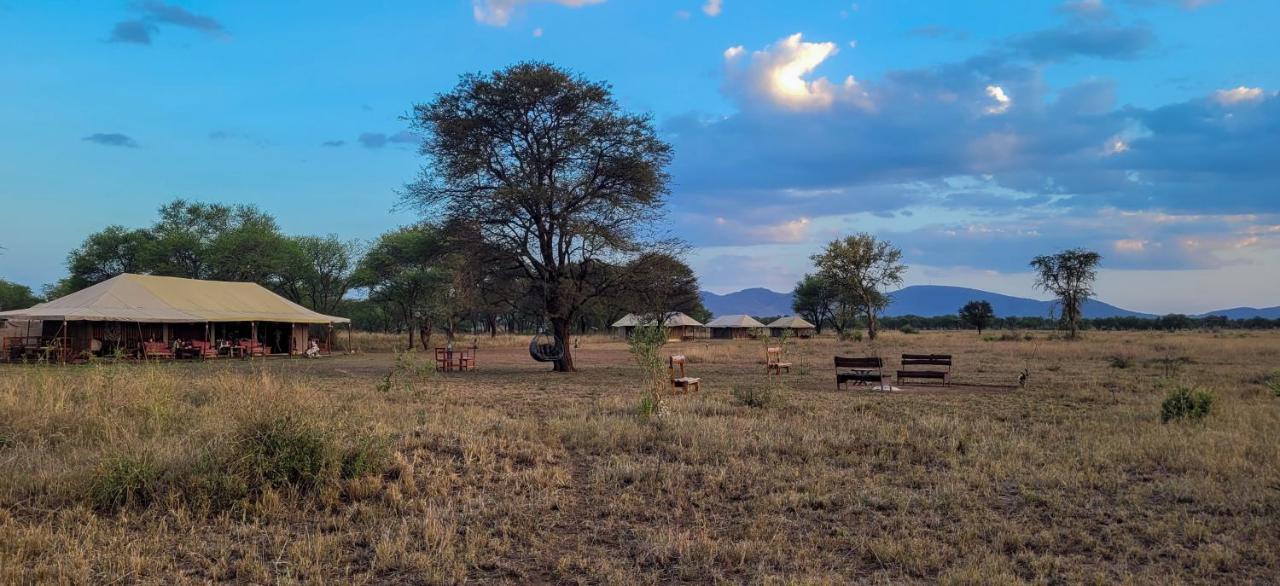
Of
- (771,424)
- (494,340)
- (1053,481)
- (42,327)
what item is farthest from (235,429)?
(494,340)

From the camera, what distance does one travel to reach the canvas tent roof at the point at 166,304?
31.4 m

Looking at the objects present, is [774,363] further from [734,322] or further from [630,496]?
[734,322]

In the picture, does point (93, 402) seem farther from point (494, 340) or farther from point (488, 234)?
point (494, 340)

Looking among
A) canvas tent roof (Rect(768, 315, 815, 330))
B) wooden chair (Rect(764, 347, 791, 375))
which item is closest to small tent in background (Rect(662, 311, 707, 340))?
canvas tent roof (Rect(768, 315, 815, 330))

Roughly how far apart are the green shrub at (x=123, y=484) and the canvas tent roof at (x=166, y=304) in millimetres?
29435

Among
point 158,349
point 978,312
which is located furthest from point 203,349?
point 978,312

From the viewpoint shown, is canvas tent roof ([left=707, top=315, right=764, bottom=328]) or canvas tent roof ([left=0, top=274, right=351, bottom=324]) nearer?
canvas tent roof ([left=0, top=274, right=351, bottom=324])

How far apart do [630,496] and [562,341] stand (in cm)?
1945

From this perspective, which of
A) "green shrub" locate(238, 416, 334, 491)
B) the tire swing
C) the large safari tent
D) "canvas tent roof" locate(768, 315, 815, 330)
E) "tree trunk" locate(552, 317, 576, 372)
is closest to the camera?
"green shrub" locate(238, 416, 334, 491)

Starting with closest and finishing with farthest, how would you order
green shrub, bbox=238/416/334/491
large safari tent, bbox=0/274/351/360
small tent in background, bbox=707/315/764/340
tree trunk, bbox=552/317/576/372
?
green shrub, bbox=238/416/334/491 < tree trunk, bbox=552/317/576/372 < large safari tent, bbox=0/274/351/360 < small tent in background, bbox=707/315/764/340

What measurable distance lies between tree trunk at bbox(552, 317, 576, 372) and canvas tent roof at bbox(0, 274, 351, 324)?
19.1 meters

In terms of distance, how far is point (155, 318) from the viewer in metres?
32.6

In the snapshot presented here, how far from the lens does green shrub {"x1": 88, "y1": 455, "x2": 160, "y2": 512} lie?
6066mm

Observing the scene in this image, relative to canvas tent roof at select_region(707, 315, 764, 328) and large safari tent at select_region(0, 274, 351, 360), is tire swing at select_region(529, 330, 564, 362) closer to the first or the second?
large safari tent at select_region(0, 274, 351, 360)
